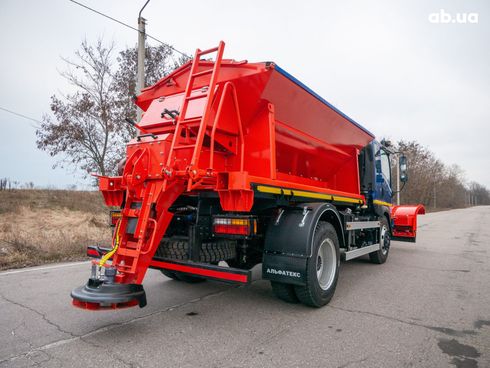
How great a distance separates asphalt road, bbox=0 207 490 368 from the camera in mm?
2760

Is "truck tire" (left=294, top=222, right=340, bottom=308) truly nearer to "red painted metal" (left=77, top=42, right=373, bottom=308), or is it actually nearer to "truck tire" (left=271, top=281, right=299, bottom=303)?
"truck tire" (left=271, top=281, right=299, bottom=303)

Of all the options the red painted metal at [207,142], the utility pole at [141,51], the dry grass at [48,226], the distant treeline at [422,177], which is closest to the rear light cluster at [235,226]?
the red painted metal at [207,142]

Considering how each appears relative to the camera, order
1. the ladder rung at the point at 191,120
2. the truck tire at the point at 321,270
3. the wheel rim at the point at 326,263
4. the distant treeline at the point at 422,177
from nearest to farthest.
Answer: the ladder rung at the point at 191,120
the truck tire at the point at 321,270
the wheel rim at the point at 326,263
the distant treeline at the point at 422,177

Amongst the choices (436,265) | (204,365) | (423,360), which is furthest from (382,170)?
(204,365)

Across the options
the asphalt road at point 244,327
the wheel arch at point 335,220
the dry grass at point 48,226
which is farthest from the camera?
the dry grass at point 48,226

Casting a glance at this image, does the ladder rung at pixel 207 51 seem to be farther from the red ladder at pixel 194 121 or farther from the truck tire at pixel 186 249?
the truck tire at pixel 186 249

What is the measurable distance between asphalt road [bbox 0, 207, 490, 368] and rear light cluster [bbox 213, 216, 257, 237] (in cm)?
93

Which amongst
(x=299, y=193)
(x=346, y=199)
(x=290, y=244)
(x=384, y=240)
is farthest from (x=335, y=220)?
(x=384, y=240)

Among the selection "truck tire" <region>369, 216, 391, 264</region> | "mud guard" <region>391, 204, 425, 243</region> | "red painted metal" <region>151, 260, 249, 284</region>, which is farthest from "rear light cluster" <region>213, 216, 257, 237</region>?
"mud guard" <region>391, 204, 425, 243</region>

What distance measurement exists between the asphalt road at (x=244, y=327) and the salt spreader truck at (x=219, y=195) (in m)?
0.35

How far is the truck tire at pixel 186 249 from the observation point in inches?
148

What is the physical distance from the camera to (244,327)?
11.3 ft

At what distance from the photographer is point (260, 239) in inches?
174

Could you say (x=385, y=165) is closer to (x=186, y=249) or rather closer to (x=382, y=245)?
(x=382, y=245)
